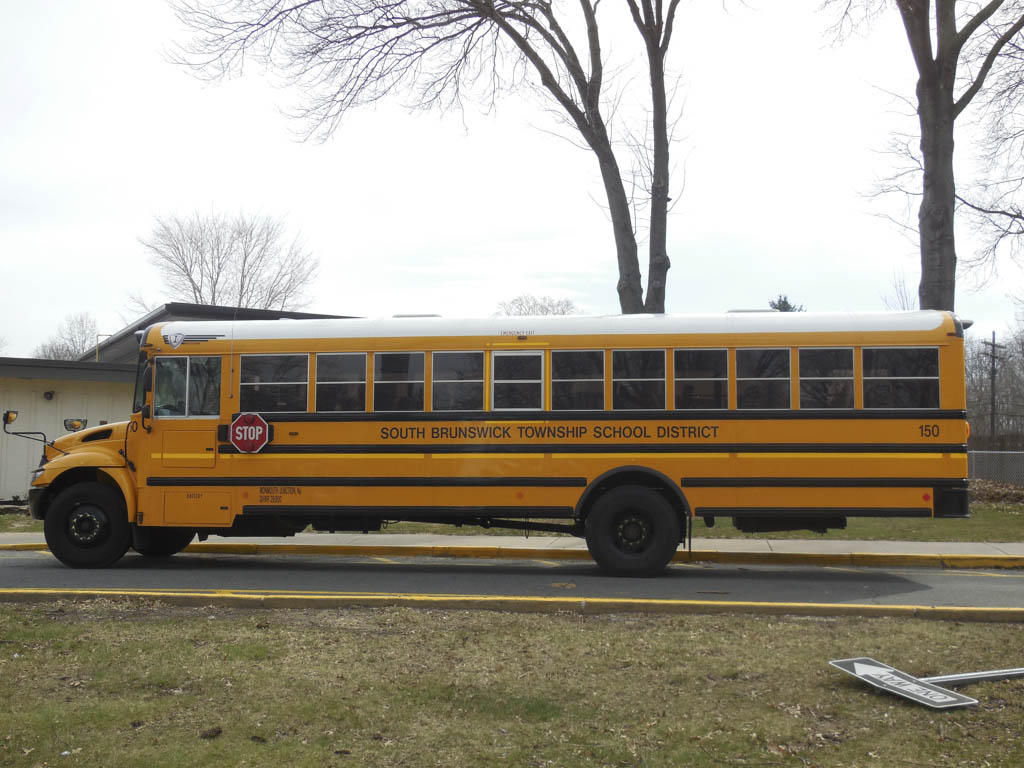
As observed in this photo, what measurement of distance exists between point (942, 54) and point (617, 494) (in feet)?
36.9

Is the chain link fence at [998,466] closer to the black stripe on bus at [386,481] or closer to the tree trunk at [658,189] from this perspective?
the tree trunk at [658,189]

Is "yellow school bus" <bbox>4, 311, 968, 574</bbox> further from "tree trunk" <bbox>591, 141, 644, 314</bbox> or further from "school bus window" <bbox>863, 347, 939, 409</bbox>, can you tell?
"tree trunk" <bbox>591, 141, 644, 314</bbox>

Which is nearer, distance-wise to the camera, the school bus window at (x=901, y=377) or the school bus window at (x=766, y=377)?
the school bus window at (x=901, y=377)

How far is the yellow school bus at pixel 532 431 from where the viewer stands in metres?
10.0

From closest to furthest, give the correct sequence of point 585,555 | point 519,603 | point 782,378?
point 519,603, point 782,378, point 585,555

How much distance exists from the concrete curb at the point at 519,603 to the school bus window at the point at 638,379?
2.67 metres

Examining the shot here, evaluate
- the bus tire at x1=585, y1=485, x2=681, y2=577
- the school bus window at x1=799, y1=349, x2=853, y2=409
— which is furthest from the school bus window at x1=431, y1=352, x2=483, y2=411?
the school bus window at x1=799, y1=349, x2=853, y2=409

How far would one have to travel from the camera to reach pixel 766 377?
1018cm

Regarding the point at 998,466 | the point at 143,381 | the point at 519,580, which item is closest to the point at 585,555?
the point at 519,580

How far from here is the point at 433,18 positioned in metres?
17.9

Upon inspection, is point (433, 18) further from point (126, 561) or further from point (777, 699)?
point (777, 699)

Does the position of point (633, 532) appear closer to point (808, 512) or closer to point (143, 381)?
point (808, 512)

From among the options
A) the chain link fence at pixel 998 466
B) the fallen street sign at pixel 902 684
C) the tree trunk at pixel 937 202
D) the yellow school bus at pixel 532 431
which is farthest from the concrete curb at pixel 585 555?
the chain link fence at pixel 998 466

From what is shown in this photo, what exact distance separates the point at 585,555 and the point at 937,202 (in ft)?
29.4
